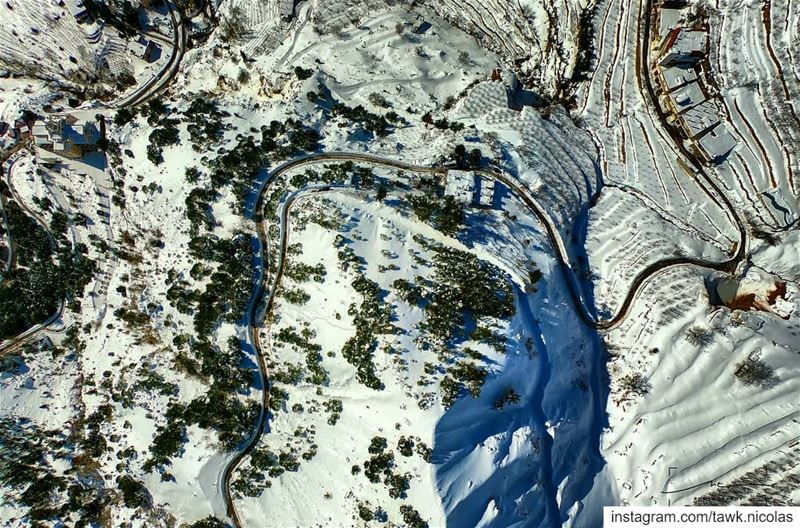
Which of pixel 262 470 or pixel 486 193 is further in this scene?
pixel 486 193

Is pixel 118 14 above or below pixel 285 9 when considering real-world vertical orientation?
below

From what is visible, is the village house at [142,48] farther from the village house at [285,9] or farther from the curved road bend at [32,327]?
the curved road bend at [32,327]

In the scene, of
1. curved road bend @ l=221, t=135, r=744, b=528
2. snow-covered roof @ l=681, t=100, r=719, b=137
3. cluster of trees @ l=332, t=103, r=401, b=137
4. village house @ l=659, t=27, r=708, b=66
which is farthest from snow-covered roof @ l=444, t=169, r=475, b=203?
village house @ l=659, t=27, r=708, b=66

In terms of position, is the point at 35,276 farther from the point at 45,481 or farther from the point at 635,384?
the point at 635,384

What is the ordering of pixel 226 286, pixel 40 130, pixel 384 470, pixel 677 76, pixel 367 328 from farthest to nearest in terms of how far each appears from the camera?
pixel 40 130, pixel 677 76, pixel 226 286, pixel 367 328, pixel 384 470

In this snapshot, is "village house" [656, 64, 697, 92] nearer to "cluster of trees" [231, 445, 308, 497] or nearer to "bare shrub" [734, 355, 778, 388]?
"bare shrub" [734, 355, 778, 388]

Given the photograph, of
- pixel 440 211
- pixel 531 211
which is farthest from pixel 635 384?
pixel 440 211
